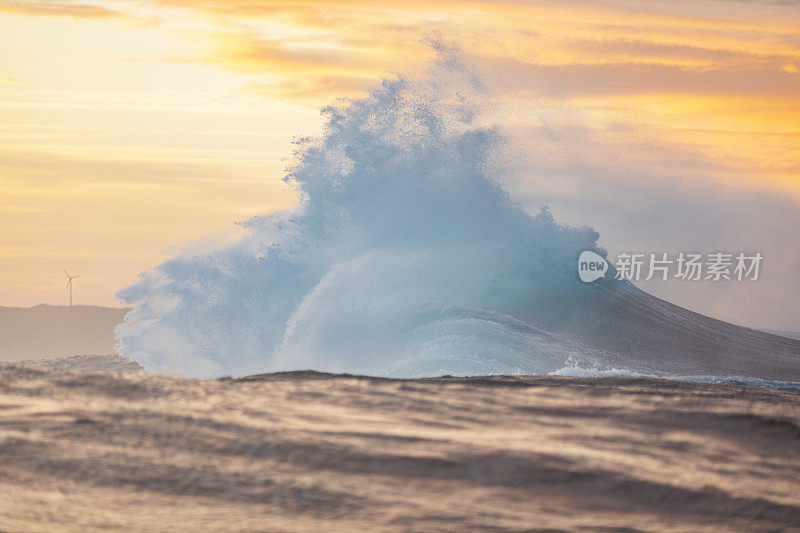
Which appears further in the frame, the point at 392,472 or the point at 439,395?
the point at 439,395

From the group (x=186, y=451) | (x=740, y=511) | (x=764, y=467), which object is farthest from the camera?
(x=764, y=467)

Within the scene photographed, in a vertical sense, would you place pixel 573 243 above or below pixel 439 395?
above

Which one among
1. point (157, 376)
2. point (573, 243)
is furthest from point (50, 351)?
point (157, 376)

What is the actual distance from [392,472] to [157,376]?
323 cm

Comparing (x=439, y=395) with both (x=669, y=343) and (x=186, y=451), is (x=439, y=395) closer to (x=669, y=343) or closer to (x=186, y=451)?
(x=186, y=451)

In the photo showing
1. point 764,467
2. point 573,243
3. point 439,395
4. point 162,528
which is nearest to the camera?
point 162,528

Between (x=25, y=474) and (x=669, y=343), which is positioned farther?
(x=669, y=343)

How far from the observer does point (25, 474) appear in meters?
4.19

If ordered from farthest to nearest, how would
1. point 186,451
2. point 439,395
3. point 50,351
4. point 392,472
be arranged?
point 50,351, point 439,395, point 186,451, point 392,472

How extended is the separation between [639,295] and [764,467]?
71.7ft

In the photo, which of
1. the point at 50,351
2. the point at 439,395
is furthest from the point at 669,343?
the point at 50,351

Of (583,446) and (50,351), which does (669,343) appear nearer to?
(583,446)

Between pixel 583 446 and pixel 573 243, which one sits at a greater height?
pixel 573 243

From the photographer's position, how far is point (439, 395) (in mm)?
6676
